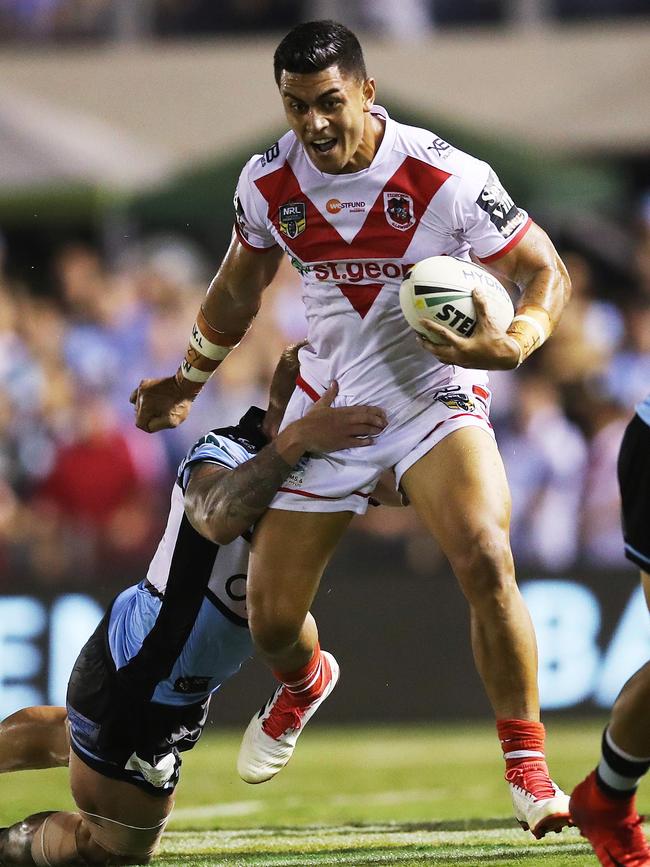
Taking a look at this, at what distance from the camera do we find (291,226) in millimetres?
5105

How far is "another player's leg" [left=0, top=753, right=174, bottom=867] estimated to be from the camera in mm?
4926

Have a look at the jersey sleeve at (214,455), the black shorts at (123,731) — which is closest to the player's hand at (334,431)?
the jersey sleeve at (214,455)

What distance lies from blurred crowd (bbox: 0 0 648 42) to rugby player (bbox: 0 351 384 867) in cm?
1130

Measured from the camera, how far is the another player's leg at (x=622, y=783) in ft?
13.2

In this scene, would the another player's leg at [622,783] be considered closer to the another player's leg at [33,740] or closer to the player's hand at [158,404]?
the another player's leg at [33,740]

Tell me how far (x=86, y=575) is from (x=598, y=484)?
11.1ft

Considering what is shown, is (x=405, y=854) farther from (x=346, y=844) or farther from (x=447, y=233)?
(x=447, y=233)

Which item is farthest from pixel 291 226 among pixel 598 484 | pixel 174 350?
pixel 174 350

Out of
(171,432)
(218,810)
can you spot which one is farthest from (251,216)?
(171,432)

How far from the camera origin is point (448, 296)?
4.58 metres

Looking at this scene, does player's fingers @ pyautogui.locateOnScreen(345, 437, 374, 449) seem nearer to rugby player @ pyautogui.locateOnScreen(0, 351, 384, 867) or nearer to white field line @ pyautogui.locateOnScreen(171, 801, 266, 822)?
rugby player @ pyautogui.locateOnScreen(0, 351, 384, 867)

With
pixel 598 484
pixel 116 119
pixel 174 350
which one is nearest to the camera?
pixel 598 484

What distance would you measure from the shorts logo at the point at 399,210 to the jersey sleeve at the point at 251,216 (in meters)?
0.48

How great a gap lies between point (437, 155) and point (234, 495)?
4.32 feet
